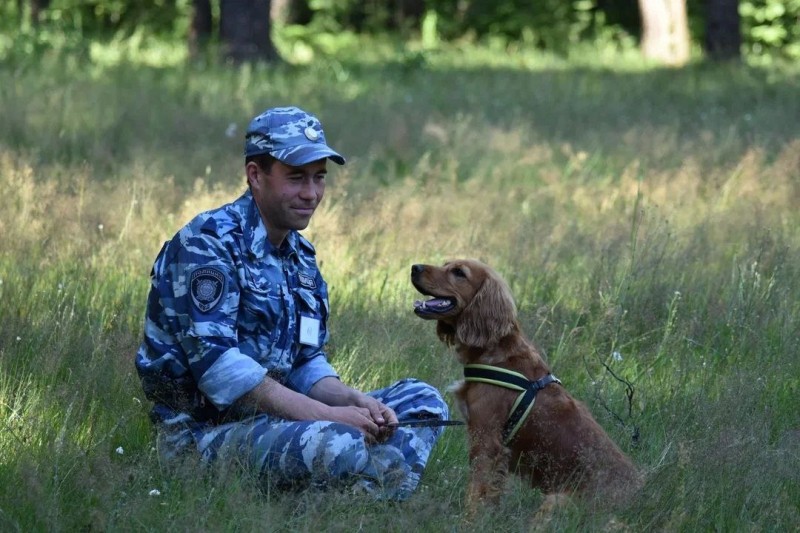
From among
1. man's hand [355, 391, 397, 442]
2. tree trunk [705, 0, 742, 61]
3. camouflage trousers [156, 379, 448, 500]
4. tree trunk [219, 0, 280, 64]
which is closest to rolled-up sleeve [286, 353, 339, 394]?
man's hand [355, 391, 397, 442]

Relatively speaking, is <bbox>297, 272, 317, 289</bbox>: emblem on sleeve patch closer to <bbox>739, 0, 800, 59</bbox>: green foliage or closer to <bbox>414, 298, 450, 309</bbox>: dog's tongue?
<bbox>414, 298, 450, 309</bbox>: dog's tongue

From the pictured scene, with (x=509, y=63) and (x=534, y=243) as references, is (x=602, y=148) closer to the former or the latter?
(x=534, y=243)

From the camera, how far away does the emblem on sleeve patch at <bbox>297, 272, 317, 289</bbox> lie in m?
4.40

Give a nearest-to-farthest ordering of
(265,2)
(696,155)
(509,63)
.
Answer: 1. (696,155)
2. (265,2)
3. (509,63)

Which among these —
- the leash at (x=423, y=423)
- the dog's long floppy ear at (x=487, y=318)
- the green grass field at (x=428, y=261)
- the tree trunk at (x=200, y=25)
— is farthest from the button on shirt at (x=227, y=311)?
the tree trunk at (x=200, y=25)

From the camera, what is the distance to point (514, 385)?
421 centimetres

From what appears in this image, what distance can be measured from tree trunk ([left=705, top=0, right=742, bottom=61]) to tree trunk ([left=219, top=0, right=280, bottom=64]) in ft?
22.4

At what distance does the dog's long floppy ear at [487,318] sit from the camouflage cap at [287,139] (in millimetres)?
756

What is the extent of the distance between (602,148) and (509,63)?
26.0 ft

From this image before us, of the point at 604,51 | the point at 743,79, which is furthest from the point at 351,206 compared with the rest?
the point at 604,51

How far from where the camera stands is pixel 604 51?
2012cm

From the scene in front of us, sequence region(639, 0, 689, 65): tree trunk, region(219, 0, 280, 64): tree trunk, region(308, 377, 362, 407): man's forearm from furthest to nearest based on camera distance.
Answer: region(639, 0, 689, 65): tree trunk, region(219, 0, 280, 64): tree trunk, region(308, 377, 362, 407): man's forearm

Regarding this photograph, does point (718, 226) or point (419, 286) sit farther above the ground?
point (419, 286)

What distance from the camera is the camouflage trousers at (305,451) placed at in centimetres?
393
